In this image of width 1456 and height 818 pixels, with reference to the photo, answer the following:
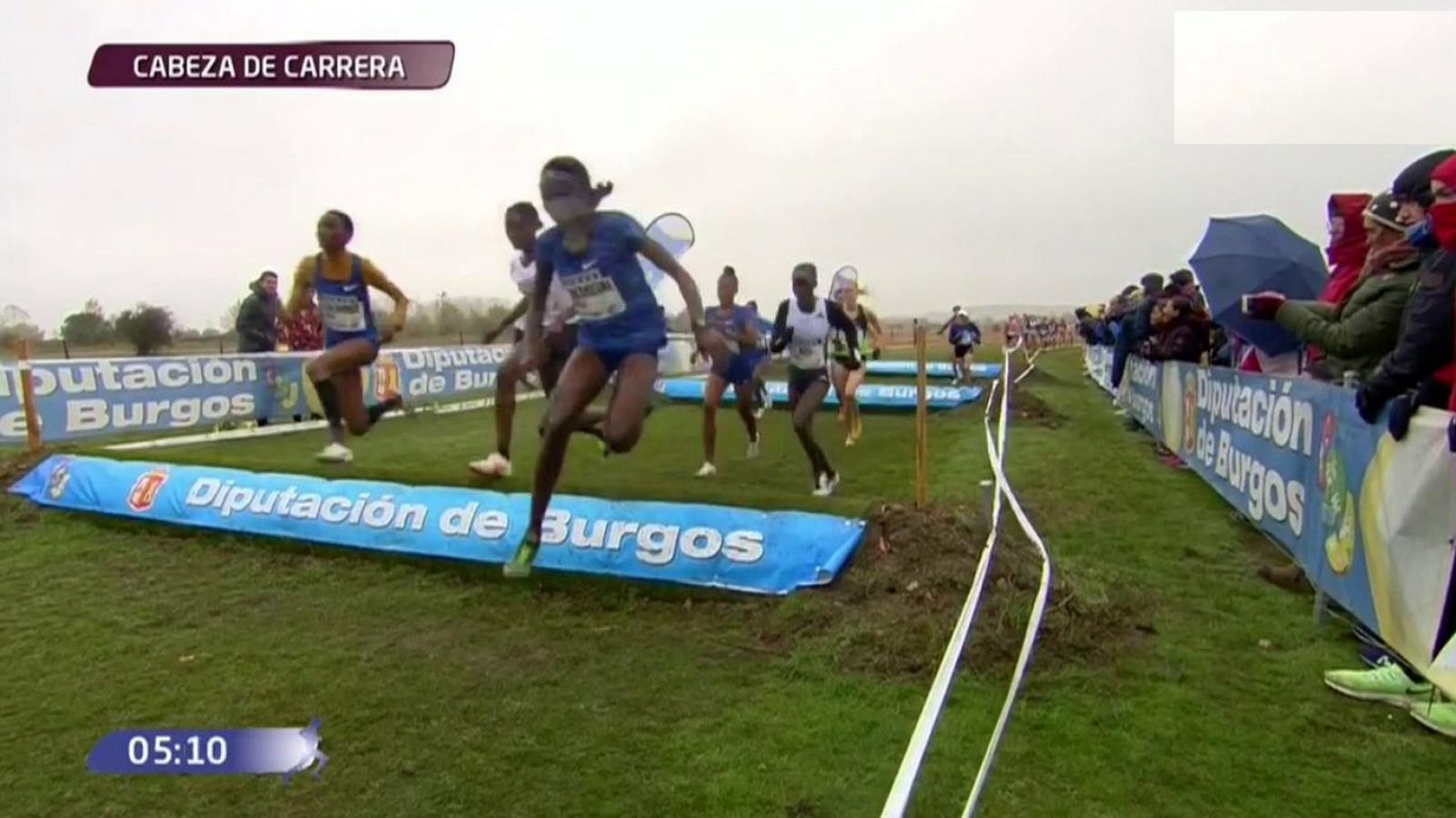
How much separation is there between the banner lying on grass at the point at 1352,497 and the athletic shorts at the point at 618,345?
3.05 meters

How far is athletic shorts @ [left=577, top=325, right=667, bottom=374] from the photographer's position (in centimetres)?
361

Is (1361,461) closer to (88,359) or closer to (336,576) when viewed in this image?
(336,576)

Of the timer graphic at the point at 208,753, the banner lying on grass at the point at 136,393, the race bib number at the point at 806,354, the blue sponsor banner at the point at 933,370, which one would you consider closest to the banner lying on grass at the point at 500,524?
the timer graphic at the point at 208,753

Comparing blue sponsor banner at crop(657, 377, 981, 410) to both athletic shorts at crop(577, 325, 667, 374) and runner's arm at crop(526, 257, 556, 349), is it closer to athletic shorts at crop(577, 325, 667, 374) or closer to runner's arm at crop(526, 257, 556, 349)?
runner's arm at crop(526, 257, 556, 349)

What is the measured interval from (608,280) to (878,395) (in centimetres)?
1258

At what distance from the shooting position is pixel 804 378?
809 cm

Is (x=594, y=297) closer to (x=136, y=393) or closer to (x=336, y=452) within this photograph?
(x=336, y=452)

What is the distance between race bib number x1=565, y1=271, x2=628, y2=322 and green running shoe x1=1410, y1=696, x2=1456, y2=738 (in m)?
3.48

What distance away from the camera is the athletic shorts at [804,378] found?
8.04 meters

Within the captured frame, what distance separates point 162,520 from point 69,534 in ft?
2.42

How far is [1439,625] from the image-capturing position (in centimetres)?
340

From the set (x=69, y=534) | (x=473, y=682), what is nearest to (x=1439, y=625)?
(x=473, y=682)
